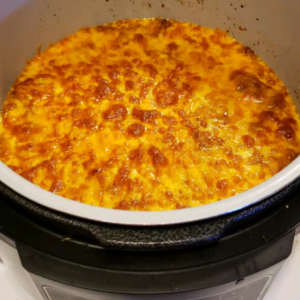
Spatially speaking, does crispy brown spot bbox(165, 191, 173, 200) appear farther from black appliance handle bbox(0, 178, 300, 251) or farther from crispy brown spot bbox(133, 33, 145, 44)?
crispy brown spot bbox(133, 33, 145, 44)

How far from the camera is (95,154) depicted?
1.24 m

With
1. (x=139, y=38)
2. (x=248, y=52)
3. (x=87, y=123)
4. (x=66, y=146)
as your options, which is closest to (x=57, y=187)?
(x=66, y=146)

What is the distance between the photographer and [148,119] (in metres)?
1.34

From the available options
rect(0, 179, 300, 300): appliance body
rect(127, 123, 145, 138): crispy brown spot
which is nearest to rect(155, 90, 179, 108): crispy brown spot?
rect(127, 123, 145, 138): crispy brown spot

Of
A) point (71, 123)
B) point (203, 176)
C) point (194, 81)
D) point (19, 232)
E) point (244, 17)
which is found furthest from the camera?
point (244, 17)

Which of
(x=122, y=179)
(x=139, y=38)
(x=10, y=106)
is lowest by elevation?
(x=10, y=106)

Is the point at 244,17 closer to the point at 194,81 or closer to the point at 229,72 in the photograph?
the point at 229,72

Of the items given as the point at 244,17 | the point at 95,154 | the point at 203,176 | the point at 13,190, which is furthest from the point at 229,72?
the point at 13,190

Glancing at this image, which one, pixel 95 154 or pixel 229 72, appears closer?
pixel 95 154

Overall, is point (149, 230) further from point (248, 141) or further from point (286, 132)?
point (286, 132)

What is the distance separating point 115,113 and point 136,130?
0.11 m

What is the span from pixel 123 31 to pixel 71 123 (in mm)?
555

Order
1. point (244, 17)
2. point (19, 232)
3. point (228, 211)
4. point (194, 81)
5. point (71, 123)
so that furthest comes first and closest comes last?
point (244, 17)
point (194, 81)
point (71, 123)
point (19, 232)
point (228, 211)

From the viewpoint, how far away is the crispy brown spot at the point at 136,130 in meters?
1.30
